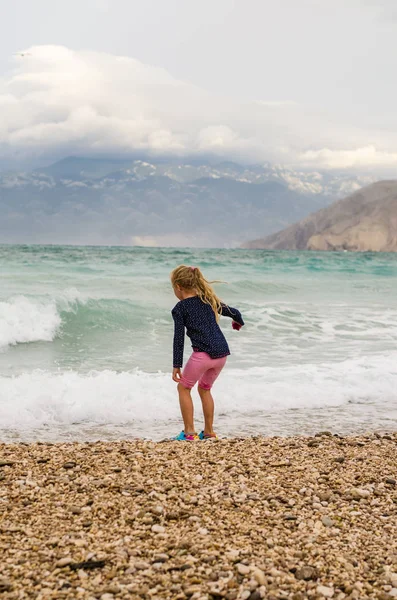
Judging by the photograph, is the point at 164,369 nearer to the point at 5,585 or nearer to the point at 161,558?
the point at 161,558

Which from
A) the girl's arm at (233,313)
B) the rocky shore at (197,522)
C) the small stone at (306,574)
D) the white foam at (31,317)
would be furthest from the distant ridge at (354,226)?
the small stone at (306,574)

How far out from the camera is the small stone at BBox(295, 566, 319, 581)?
318 cm

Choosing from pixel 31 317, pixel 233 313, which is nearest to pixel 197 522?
pixel 233 313

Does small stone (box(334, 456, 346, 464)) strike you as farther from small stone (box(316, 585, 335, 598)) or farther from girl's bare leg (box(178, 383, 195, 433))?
small stone (box(316, 585, 335, 598))

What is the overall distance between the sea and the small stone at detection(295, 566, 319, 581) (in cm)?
344

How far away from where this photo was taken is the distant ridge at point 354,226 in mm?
163250

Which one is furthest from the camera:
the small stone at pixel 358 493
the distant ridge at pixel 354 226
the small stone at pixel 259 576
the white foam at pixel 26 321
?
the distant ridge at pixel 354 226

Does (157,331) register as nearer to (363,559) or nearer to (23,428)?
(23,428)

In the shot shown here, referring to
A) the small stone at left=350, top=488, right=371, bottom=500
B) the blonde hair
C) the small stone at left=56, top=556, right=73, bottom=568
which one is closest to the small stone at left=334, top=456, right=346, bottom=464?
the small stone at left=350, top=488, right=371, bottom=500

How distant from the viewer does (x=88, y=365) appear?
34.3 ft

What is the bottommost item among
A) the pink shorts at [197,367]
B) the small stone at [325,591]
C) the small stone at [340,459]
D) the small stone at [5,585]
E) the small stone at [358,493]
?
the small stone at [340,459]

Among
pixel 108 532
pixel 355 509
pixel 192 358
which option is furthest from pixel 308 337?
pixel 108 532

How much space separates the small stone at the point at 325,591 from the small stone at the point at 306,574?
0.08 metres

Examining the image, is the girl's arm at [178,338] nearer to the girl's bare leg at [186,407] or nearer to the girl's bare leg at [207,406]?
the girl's bare leg at [186,407]
